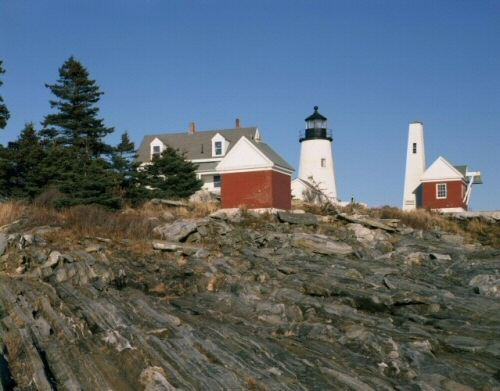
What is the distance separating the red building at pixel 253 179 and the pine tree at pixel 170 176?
16.5 feet

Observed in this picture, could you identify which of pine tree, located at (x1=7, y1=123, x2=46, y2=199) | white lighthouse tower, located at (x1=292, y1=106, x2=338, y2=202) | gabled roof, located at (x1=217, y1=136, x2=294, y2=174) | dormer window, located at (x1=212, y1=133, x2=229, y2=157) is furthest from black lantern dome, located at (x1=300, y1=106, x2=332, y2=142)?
pine tree, located at (x1=7, y1=123, x2=46, y2=199)

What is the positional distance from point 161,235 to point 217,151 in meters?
28.4

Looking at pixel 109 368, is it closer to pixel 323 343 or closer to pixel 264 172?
pixel 323 343

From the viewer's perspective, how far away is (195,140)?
5578 centimetres

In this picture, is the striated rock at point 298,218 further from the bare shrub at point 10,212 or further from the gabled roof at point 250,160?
the bare shrub at point 10,212

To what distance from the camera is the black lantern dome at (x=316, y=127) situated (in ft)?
167

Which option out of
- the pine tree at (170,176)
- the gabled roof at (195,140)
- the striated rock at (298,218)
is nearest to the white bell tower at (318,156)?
the gabled roof at (195,140)

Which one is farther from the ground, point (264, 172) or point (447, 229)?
point (264, 172)

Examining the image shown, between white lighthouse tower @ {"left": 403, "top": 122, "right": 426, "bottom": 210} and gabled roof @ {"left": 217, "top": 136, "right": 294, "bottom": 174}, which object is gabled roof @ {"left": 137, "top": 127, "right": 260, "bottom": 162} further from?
gabled roof @ {"left": 217, "top": 136, "right": 294, "bottom": 174}

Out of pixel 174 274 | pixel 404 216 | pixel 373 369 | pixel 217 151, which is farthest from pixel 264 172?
pixel 373 369

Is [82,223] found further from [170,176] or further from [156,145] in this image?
[156,145]

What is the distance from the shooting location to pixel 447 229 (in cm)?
3753

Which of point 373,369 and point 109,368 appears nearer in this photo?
point 109,368

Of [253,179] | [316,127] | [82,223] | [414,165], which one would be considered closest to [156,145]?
[316,127]
